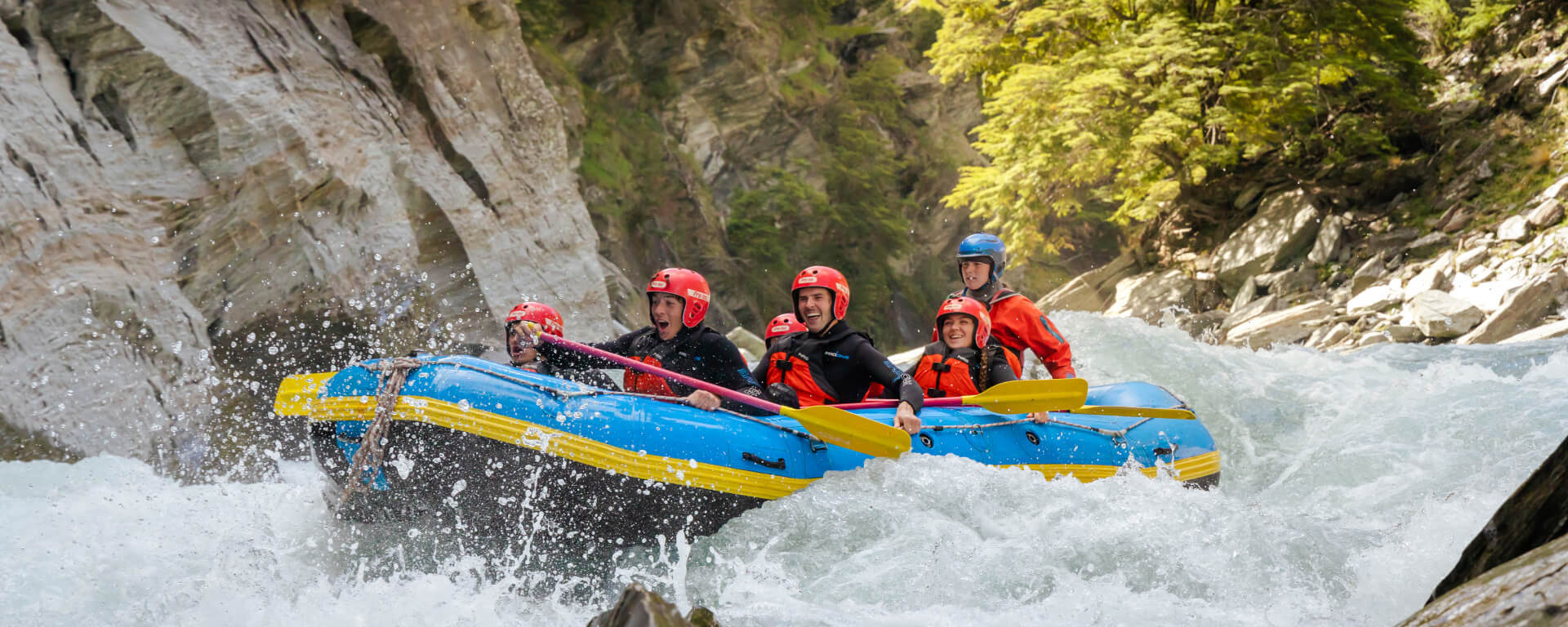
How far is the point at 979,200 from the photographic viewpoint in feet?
49.0

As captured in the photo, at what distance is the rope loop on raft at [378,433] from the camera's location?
3.92 meters

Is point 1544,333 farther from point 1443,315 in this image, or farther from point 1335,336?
point 1335,336

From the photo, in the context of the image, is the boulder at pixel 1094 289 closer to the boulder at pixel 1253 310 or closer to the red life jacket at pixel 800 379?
the boulder at pixel 1253 310

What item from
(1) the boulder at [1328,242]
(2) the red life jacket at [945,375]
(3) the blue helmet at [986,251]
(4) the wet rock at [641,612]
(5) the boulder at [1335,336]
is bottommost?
(5) the boulder at [1335,336]

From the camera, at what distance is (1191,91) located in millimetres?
12344

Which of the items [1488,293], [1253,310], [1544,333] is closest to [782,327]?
[1544,333]

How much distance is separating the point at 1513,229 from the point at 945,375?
828 cm

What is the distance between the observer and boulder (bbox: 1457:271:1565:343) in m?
9.07

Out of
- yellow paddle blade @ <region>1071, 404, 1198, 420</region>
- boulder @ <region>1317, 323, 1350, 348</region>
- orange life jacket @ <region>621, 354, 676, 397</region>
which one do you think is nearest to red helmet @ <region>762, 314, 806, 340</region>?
orange life jacket @ <region>621, 354, 676, 397</region>

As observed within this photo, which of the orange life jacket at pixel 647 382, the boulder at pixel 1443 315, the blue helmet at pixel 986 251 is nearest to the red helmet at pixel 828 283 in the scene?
the orange life jacket at pixel 647 382

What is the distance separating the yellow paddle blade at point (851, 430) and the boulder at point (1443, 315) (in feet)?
25.8

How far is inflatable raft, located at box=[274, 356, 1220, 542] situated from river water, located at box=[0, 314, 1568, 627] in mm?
141

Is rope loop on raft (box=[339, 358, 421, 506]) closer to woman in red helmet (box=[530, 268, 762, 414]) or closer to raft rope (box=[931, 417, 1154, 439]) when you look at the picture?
woman in red helmet (box=[530, 268, 762, 414])

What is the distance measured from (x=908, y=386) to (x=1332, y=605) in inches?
76.8
